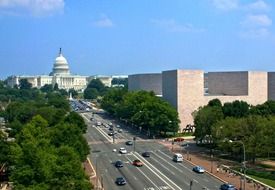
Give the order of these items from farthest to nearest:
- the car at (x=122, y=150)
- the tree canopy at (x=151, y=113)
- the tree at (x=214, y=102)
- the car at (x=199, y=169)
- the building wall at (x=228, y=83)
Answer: the building wall at (x=228, y=83) → the tree at (x=214, y=102) → the tree canopy at (x=151, y=113) → the car at (x=122, y=150) → the car at (x=199, y=169)

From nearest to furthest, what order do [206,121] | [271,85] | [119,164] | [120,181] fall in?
[120,181] < [119,164] < [206,121] < [271,85]

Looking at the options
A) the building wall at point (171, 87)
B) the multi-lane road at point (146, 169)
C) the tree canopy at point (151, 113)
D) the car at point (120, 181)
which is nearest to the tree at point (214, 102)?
the tree canopy at point (151, 113)

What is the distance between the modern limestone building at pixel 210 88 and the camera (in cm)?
9362

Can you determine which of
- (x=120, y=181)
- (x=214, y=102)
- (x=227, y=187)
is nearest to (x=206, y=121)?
(x=214, y=102)

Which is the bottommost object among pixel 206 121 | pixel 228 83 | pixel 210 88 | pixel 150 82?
pixel 206 121

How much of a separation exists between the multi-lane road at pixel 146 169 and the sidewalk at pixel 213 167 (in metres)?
1.04

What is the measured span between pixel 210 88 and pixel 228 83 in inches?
230

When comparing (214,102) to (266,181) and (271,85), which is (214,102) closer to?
(271,85)

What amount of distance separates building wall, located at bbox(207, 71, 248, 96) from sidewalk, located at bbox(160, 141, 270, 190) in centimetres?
3094

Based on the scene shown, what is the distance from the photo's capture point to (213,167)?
5778 cm

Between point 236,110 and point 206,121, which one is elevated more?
point 236,110

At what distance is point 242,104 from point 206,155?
17269mm

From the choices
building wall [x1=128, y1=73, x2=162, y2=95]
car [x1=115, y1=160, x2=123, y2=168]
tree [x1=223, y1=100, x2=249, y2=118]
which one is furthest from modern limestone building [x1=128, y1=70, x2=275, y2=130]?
car [x1=115, y1=160, x2=123, y2=168]

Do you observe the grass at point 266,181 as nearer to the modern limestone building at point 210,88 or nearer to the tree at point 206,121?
Result: the tree at point 206,121
